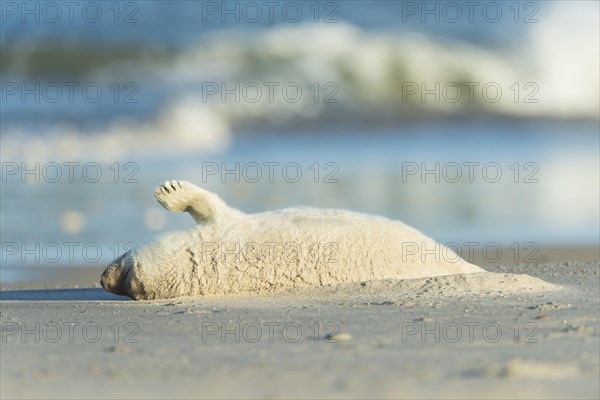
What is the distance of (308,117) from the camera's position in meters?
20.8

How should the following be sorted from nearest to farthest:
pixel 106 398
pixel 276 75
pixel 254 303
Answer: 1. pixel 106 398
2. pixel 254 303
3. pixel 276 75

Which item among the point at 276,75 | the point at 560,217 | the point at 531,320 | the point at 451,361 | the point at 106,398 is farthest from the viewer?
the point at 276,75

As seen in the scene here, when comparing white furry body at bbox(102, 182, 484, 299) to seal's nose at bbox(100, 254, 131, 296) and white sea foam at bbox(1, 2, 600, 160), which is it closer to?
seal's nose at bbox(100, 254, 131, 296)

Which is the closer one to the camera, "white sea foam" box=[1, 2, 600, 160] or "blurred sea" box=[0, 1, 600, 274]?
"blurred sea" box=[0, 1, 600, 274]

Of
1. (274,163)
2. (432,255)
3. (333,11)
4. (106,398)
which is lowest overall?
(106,398)

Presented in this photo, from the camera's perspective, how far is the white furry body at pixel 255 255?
590 cm

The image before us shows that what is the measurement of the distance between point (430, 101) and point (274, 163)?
8926 mm

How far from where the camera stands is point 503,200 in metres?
11.4

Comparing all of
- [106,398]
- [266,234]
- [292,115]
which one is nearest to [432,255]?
[266,234]

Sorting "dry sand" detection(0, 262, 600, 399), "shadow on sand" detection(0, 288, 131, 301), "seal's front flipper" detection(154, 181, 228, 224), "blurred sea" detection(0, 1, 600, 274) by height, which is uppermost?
"blurred sea" detection(0, 1, 600, 274)

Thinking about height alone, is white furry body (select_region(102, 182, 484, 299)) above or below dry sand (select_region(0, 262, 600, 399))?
above

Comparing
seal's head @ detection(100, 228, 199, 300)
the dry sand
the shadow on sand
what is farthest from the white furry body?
the shadow on sand

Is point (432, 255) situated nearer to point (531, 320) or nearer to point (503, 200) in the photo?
point (531, 320)

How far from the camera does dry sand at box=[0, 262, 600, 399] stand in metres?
4.06
